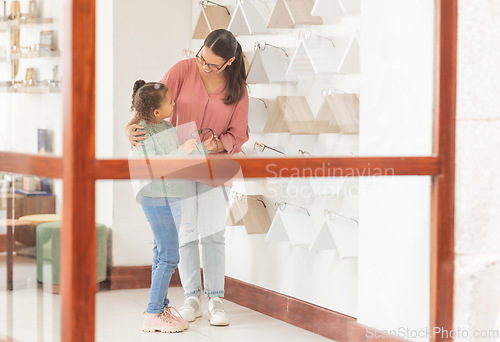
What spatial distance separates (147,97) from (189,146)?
16cm

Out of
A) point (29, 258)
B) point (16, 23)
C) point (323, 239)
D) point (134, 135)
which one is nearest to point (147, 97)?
point (134, 135)

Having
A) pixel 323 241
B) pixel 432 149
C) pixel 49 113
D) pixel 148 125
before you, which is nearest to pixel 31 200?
pixel 49 113

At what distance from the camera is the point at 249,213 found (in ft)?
6.14

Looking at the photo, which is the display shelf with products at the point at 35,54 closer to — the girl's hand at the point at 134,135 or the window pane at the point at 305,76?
the window pane at the point at 305,76

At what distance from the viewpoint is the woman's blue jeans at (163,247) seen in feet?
5.84

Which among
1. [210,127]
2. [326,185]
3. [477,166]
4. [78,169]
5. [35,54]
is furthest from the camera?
[477,166]

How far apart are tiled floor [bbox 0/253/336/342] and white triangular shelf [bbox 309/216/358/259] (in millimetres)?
244

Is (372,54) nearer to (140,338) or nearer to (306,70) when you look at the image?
(306,70)

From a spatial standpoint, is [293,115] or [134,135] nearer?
[134,135]

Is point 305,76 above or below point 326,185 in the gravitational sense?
above

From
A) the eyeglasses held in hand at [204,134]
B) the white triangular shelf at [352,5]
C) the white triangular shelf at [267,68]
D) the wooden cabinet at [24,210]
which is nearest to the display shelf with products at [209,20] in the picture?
the white triangular shelf at [267,68]

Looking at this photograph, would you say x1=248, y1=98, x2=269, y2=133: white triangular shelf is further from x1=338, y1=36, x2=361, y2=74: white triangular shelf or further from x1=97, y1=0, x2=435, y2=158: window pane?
x1=338, y1=36, x2=361, y2=74: white triangular shelf

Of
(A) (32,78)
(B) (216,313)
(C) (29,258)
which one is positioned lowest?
(B) (216,313)

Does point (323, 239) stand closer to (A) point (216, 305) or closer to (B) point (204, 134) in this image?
(A) point (216, 305)
